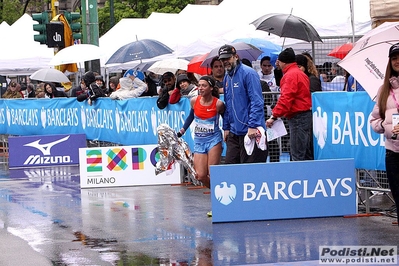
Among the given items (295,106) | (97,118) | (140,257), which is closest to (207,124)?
(295,106)

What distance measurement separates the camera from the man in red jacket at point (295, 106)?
11.8 metres

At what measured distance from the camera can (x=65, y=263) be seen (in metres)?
8.91

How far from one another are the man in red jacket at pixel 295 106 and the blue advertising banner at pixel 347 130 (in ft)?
0.41

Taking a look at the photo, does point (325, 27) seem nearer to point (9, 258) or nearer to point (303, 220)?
point (303, 220)

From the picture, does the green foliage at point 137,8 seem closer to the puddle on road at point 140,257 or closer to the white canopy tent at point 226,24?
the white canopy tent at point 226,24

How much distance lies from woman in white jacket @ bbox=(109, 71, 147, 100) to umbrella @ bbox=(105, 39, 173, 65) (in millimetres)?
512

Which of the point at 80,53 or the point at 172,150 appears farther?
the point at 80,53

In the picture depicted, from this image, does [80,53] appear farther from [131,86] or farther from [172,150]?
[172,150]

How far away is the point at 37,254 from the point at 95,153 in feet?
22.5

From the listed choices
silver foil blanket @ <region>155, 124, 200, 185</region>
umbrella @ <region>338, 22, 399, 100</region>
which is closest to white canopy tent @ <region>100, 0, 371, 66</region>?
silver foil blanket @ <region>155, 124, 200, 185</region>

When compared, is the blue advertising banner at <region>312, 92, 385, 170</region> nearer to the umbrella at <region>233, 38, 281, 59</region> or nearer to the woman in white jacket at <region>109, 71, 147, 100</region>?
the woman in white jacket at <region>109, 71, 147, 100</region>

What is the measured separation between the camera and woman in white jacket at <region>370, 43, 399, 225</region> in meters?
8.55

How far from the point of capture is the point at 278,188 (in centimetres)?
1106

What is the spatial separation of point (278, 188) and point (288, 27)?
5.36m
